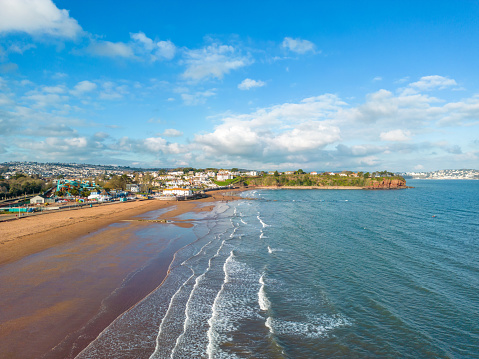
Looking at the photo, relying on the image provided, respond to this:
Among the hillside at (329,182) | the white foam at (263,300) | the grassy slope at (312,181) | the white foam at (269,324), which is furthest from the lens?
the grassy slope at (312,181)

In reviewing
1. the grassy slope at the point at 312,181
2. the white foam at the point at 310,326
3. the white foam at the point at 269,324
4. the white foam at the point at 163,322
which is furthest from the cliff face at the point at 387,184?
the white foam at the point at 269,324

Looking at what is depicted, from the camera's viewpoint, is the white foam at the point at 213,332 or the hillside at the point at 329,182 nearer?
the white foam at the point at 213,332

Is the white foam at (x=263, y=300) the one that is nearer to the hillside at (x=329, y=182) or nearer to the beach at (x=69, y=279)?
the beach at (x=69, y=279)

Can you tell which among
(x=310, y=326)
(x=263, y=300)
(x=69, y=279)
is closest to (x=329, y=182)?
(x=263, y=300)

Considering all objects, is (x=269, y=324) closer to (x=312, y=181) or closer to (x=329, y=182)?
(x=329, y=182)

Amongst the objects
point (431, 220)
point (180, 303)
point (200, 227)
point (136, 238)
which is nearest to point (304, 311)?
point (180, 303)

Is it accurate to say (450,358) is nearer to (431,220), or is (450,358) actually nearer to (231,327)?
(231,327)
